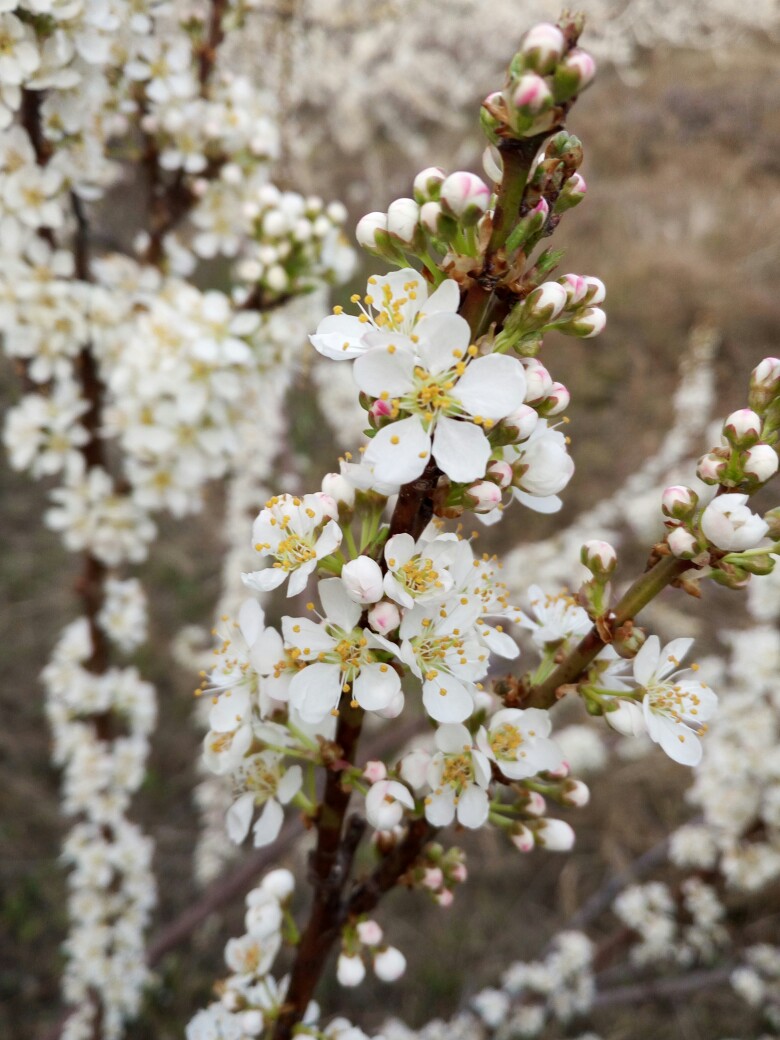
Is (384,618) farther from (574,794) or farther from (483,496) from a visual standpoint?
(574,794)

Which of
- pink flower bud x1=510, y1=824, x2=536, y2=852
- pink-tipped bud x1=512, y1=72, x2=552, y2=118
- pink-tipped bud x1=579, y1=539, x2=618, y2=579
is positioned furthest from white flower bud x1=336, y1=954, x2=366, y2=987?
pink-tipped bud x1=512, y1=72, x2=552, y2=118

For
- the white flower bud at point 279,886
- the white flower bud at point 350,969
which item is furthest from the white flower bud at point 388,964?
the white flower bud at point 279,886

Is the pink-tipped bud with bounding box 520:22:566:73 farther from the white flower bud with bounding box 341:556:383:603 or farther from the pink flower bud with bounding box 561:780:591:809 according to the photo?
the pink flower bud with bounding box 561:780:591:809

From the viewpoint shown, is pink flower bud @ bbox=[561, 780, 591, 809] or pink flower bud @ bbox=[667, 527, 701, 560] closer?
pink flower bud @ bbox=[667, 527, 701, 560]

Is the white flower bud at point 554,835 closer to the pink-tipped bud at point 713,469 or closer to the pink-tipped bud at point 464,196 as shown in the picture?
the pink-tipped bud at point 713,469

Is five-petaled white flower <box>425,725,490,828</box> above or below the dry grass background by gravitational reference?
above

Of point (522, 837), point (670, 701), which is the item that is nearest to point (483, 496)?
point (670, 701)
